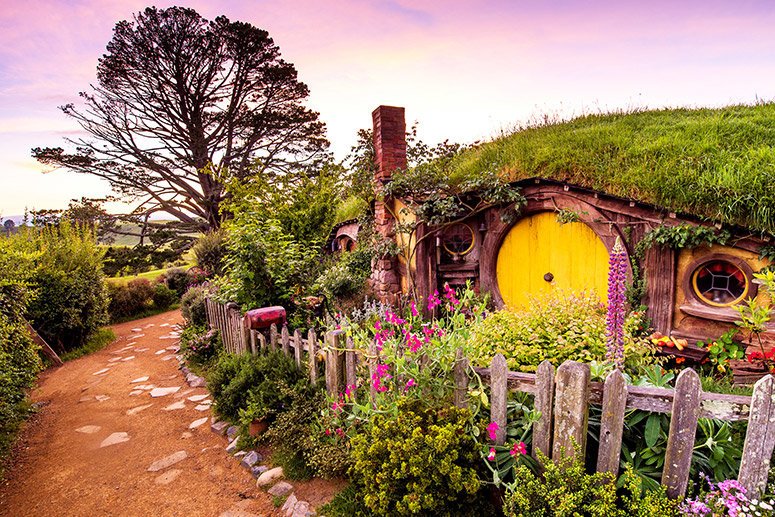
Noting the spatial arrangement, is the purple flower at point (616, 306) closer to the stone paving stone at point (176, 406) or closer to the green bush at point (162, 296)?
the stone paving stone at point (176, 406)

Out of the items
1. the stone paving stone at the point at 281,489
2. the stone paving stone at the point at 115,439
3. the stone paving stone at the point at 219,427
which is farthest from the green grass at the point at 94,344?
the stone paving stone at the point at 281,489

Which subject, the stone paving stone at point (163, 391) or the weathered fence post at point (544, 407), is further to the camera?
the stone paving stone at point (163, 391)

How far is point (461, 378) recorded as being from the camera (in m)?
2.62

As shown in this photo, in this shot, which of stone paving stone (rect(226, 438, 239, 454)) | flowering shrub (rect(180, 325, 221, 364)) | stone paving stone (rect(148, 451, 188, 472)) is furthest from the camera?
flowering shrub (rect(180, 325, 221, 364))

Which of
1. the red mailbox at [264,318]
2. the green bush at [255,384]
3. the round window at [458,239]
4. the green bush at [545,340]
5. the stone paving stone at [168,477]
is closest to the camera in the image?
the green bush at [545,340]

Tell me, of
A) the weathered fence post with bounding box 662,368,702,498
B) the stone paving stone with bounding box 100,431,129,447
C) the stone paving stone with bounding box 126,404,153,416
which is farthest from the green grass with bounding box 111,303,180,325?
the weathered fence post with bounding box 662,368,702,498

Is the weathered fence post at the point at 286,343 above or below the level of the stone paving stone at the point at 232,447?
above

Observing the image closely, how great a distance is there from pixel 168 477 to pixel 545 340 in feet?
12.6

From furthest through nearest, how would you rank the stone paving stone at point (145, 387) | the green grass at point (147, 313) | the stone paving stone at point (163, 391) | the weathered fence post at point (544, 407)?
the green grass at point (147, 313) < the stone paving stone at point (145, 387) < the stone paving stone at point (163, 391) < the weathered fence post at point (544, 407)

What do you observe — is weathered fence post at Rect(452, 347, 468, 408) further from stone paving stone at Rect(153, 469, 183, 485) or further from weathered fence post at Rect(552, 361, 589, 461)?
stone paving stone at Rect(153, 469, 183, 485)

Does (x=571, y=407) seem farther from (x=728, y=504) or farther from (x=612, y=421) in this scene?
(x=728, y=504)

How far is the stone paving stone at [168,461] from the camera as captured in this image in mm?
3723

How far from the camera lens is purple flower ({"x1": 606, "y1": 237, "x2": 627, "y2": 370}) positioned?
262 centimetres

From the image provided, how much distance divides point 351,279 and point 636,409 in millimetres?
6759
